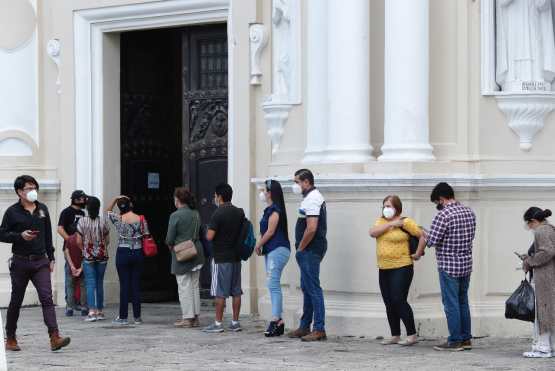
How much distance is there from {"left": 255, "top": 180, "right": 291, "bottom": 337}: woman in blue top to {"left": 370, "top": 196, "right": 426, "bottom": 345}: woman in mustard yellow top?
128cm

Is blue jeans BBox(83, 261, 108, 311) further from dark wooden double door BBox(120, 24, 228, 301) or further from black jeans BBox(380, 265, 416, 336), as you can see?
black jeans BBox(380, 265, 416, 336)

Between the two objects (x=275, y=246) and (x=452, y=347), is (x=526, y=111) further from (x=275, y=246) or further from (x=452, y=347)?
(x=275, y=246)

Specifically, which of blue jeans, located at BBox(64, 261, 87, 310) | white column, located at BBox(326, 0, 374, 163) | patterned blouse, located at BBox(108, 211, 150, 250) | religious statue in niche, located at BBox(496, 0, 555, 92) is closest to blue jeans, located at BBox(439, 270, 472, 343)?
white column, located at BBox(326, 0, 374, 163)

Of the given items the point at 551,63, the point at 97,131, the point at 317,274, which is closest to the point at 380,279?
the point at 317,274

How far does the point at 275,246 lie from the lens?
1576cm

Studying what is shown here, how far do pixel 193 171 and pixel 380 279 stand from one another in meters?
5.32

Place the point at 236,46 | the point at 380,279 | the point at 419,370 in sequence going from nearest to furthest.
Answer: the point at 419,370 → the point at 380,279 → the point at 236,46

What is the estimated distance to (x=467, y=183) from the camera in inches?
618

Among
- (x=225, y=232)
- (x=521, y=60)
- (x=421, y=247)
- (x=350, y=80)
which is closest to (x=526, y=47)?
(x=521, y=60)

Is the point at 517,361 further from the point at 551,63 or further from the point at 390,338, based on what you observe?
the point at 551,63

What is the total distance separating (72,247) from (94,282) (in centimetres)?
71

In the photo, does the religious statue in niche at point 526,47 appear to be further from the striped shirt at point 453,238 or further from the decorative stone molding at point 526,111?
the striped shirt at point 453,238

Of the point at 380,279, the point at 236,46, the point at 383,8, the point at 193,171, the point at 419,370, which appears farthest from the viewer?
the point at 193,171

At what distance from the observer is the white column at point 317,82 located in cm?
1639
